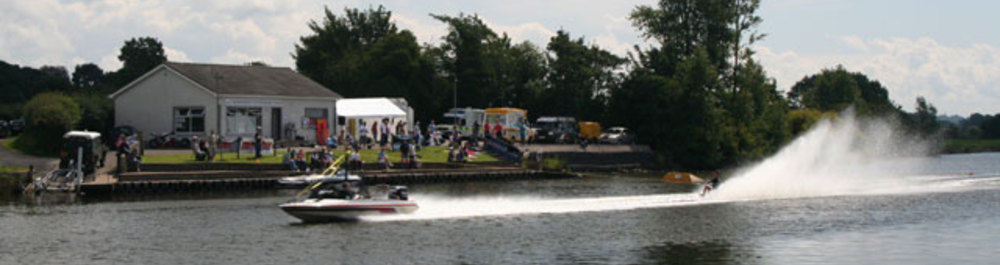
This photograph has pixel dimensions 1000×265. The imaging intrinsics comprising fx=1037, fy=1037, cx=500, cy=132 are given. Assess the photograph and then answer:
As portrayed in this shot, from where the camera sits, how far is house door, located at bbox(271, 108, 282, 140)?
6744cm

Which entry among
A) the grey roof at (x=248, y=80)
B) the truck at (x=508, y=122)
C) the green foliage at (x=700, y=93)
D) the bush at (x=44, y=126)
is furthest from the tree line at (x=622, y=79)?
the bush at (x=44, y=126)

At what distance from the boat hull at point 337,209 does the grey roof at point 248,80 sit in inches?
1101

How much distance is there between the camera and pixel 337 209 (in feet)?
123

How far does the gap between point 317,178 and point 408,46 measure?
187ft

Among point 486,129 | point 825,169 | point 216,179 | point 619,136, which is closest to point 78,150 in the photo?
point 216,179

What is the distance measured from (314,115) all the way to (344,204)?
1298 inches

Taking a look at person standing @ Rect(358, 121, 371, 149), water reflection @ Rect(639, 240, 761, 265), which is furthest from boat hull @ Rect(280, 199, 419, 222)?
person standing @ Rect(358, 121, 371, 149)

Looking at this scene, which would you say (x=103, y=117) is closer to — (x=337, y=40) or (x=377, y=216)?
(x=377, y=216)

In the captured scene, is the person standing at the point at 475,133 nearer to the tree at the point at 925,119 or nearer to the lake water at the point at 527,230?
the lake water at the point at 527,230

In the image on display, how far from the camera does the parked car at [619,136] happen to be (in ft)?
278

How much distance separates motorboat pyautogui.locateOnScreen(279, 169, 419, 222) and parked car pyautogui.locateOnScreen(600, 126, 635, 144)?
153 ft

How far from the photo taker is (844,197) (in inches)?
2036

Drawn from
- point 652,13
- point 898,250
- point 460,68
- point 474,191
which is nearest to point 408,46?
point 460,68

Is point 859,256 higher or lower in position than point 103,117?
lower
